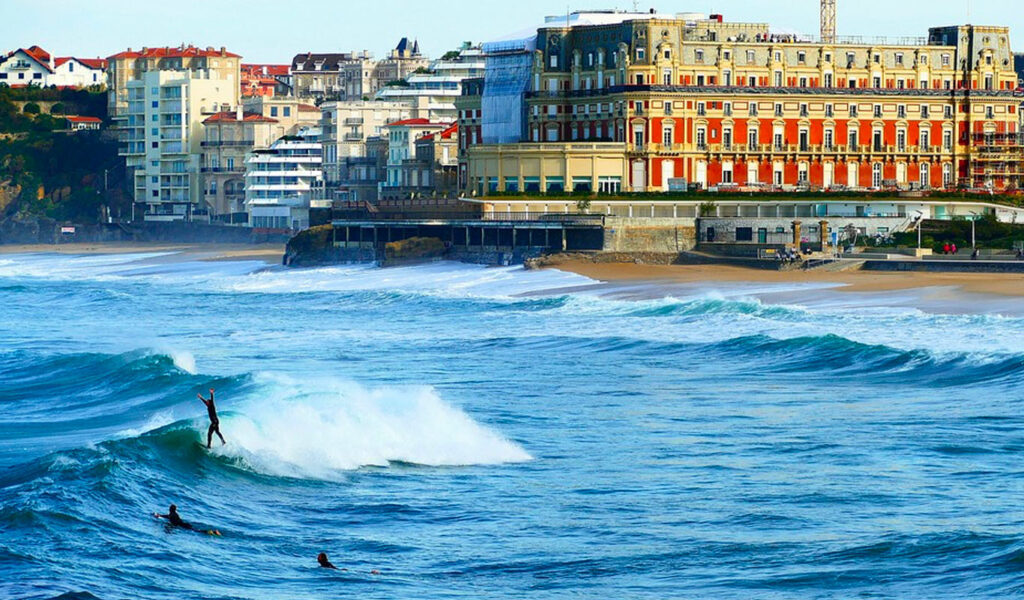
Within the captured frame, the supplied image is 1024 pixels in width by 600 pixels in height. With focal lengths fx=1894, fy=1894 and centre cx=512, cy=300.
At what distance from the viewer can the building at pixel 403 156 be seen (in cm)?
12912

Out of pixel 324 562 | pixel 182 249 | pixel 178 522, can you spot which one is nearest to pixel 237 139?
pixel 182 249

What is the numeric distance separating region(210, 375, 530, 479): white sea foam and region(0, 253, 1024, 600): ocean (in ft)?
0.29

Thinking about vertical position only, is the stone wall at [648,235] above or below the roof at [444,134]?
below

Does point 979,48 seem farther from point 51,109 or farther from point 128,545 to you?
point 51,109

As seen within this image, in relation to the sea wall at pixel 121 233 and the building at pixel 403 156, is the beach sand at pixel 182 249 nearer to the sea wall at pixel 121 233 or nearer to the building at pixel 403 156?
the sea wall at pixel 121 233

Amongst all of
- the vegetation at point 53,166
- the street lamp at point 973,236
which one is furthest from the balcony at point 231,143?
the street lamp at point 973,236

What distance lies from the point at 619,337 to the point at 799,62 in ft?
179

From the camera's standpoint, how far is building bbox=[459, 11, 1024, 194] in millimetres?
107750

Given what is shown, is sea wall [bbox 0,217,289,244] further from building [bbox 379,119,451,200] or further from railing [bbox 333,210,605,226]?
railing [bbox 333,210,605,226]

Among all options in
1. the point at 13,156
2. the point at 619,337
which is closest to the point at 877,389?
the point at 619,337

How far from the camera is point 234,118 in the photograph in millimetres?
167125

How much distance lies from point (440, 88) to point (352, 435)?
11434 centimetres

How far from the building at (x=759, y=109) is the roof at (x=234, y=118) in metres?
54.0

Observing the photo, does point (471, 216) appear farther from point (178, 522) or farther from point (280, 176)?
point (178, 522)
